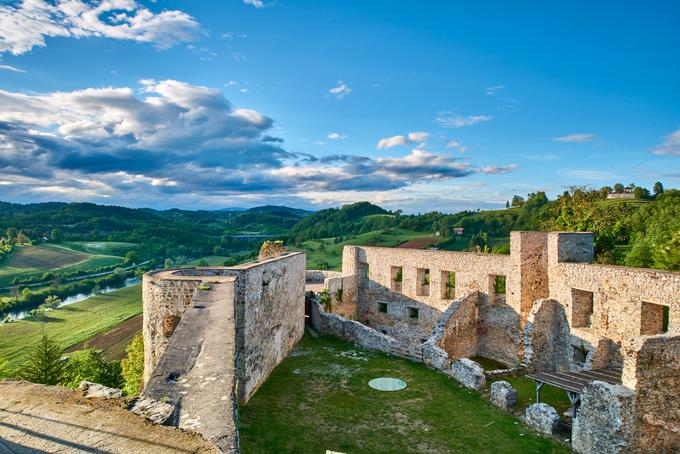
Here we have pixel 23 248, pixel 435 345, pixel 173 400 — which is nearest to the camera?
pixel 173 400

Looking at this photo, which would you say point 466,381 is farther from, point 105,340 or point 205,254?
point 205,254

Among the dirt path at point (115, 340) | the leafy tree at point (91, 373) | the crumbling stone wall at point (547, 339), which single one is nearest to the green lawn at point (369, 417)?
the crumbling stone wall at point (547, 339)

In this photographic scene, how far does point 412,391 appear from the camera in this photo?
49.7 ft

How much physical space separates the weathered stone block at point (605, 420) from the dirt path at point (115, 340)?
4930 centimetres

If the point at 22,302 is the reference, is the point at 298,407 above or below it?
above

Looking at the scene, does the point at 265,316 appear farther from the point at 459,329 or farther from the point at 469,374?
the point at 459,329

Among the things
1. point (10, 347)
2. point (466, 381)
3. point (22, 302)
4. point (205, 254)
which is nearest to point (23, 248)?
point (22, 302)

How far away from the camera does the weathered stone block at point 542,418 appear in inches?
478

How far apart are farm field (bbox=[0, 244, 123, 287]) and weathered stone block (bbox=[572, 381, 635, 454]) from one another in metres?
101

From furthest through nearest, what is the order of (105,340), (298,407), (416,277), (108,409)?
(105,340)
(416,277)
(298,407)
(108,409)

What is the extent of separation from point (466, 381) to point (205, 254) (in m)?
99.8

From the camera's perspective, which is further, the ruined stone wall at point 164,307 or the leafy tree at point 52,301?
the leafy tree at point 52,301

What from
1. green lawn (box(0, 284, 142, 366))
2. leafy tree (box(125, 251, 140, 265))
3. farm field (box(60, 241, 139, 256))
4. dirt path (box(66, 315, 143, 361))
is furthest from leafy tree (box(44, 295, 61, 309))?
farm field (box(60, 241, 139, 256))

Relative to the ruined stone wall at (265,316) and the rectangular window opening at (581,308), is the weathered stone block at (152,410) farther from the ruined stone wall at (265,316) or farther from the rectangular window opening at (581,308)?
the rectangular window opening at (581,308)
